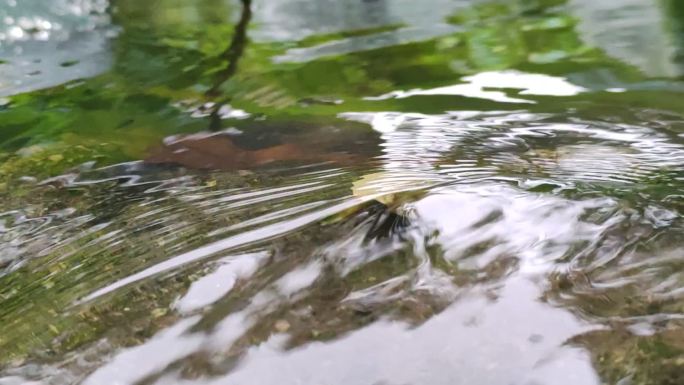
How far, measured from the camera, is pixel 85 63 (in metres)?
3.11

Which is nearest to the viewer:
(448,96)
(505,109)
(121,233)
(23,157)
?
(121,233)

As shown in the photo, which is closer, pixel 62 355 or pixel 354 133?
pixel 62 355

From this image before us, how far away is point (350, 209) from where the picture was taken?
147 cm

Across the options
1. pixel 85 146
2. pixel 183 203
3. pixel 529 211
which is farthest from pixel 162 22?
pixel 529 211

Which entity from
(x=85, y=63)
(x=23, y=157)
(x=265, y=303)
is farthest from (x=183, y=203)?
(x=85, y=63)

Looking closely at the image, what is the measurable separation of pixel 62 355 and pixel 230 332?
264 millimetres

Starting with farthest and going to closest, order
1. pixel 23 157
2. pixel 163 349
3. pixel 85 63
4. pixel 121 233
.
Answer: pixel 85 63 < pixel 23 157 < pixel 121 233 < pixel 163 349

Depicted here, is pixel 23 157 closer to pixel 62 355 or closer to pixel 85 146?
pixel 85 146

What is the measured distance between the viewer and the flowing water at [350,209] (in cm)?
105

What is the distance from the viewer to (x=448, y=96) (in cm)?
250

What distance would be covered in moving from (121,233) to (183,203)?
7.4 inches

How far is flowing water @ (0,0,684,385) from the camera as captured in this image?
1052 mm

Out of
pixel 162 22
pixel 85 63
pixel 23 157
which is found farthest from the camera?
pixel 162 22

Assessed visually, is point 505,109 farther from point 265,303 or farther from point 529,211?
point 265,303
